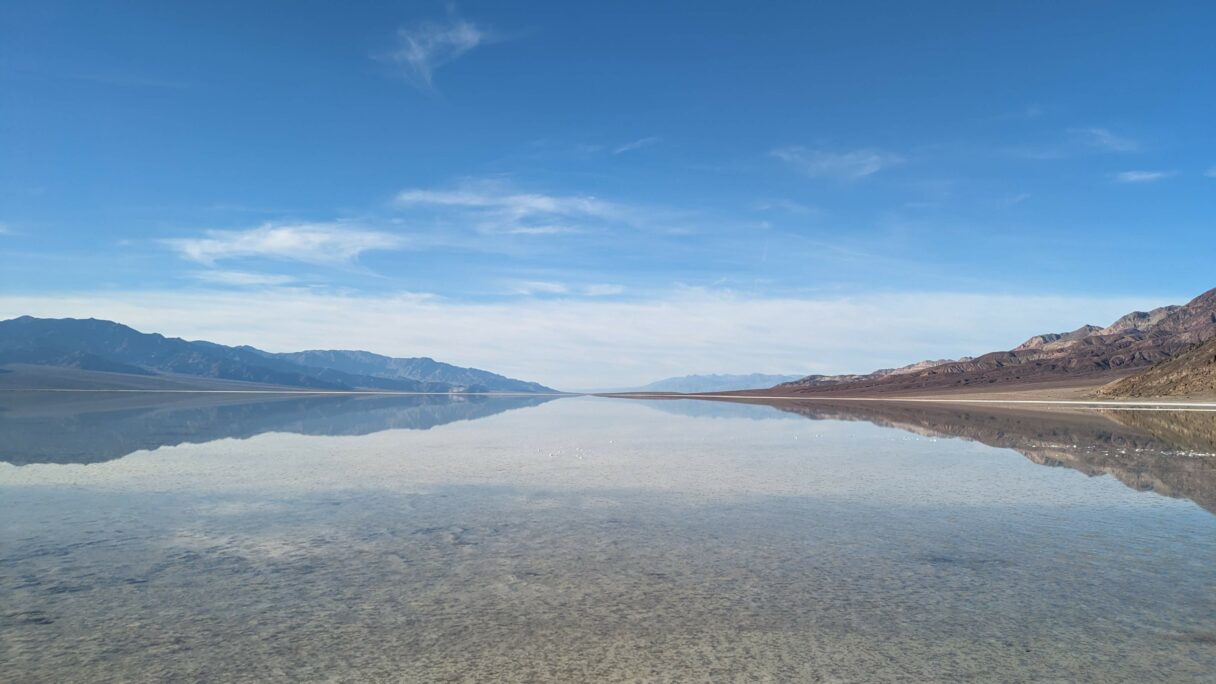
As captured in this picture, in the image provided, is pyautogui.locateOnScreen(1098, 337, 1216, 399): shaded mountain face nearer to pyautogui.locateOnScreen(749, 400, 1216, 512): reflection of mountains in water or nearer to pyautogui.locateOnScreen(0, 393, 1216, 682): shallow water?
pyautogui.locateOnScreen(749, 400, 1216, 512): reflection of mountains in water

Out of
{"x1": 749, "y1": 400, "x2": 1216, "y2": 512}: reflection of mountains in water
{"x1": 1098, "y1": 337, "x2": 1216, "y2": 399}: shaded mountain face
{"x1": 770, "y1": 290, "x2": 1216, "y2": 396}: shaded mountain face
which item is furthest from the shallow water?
{"x1": 770, "y1": 290, "x2": 1216, "y2": 396}: shaded mountain face

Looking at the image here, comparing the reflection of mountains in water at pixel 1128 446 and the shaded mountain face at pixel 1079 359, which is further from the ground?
the shaded mountain face at pixel 1079 359

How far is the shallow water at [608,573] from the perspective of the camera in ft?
19.3

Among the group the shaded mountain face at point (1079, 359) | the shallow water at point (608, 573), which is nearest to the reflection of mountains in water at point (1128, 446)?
the shallow water at point (608, 573)

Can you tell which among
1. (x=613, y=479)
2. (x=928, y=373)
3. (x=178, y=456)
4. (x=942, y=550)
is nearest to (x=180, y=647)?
(x=942, y=550)

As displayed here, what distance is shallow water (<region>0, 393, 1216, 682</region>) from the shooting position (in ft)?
19.3

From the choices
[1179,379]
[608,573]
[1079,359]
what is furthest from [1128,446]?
[1079,359]

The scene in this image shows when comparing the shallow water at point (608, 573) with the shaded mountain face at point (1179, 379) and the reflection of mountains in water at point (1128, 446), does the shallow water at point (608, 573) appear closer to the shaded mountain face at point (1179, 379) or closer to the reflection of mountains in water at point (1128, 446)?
the reflection of mountains in water at point (1128, 446)

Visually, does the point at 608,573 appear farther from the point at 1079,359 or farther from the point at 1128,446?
the point at 1079,359

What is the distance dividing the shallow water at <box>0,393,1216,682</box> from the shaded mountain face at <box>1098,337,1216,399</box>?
55672mm

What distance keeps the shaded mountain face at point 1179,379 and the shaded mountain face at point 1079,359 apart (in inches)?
1113

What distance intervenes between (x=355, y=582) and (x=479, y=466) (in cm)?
1108

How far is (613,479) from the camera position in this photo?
54.9 feet

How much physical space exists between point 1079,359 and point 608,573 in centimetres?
15243
